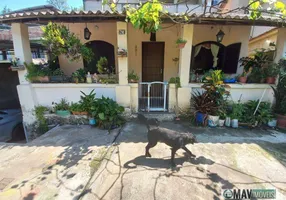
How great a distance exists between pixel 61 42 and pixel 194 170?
4308 mm

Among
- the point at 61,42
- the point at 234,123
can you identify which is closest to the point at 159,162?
the point at 234,123

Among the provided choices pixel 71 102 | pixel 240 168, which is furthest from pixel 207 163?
pixel 71 102

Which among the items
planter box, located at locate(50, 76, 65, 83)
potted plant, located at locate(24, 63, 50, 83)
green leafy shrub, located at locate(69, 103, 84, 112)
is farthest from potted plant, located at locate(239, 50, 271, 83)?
potted plant, located at locate(24, 63, 50, 83)

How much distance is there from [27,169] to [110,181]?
1533 mm

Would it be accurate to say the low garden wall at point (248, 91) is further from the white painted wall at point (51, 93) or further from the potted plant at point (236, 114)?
the white painted wall at point (51, 93)

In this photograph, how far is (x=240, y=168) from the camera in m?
2.69

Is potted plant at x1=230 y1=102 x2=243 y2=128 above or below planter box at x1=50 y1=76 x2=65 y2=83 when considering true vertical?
below

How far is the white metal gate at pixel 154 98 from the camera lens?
4.98 metres

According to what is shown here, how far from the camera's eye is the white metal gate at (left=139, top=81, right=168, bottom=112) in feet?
16.3

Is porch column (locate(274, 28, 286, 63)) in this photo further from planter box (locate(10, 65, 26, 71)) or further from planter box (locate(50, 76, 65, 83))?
planter box (locate(10, 65, 26, 71))

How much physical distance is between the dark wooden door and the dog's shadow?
428cm

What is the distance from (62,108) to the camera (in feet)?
15.5

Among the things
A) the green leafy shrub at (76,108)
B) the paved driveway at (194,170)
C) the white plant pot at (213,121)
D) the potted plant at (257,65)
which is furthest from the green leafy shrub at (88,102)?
the potted plant at (257,65)

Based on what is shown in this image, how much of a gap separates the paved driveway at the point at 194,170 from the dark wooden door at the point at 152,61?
3585 mm
